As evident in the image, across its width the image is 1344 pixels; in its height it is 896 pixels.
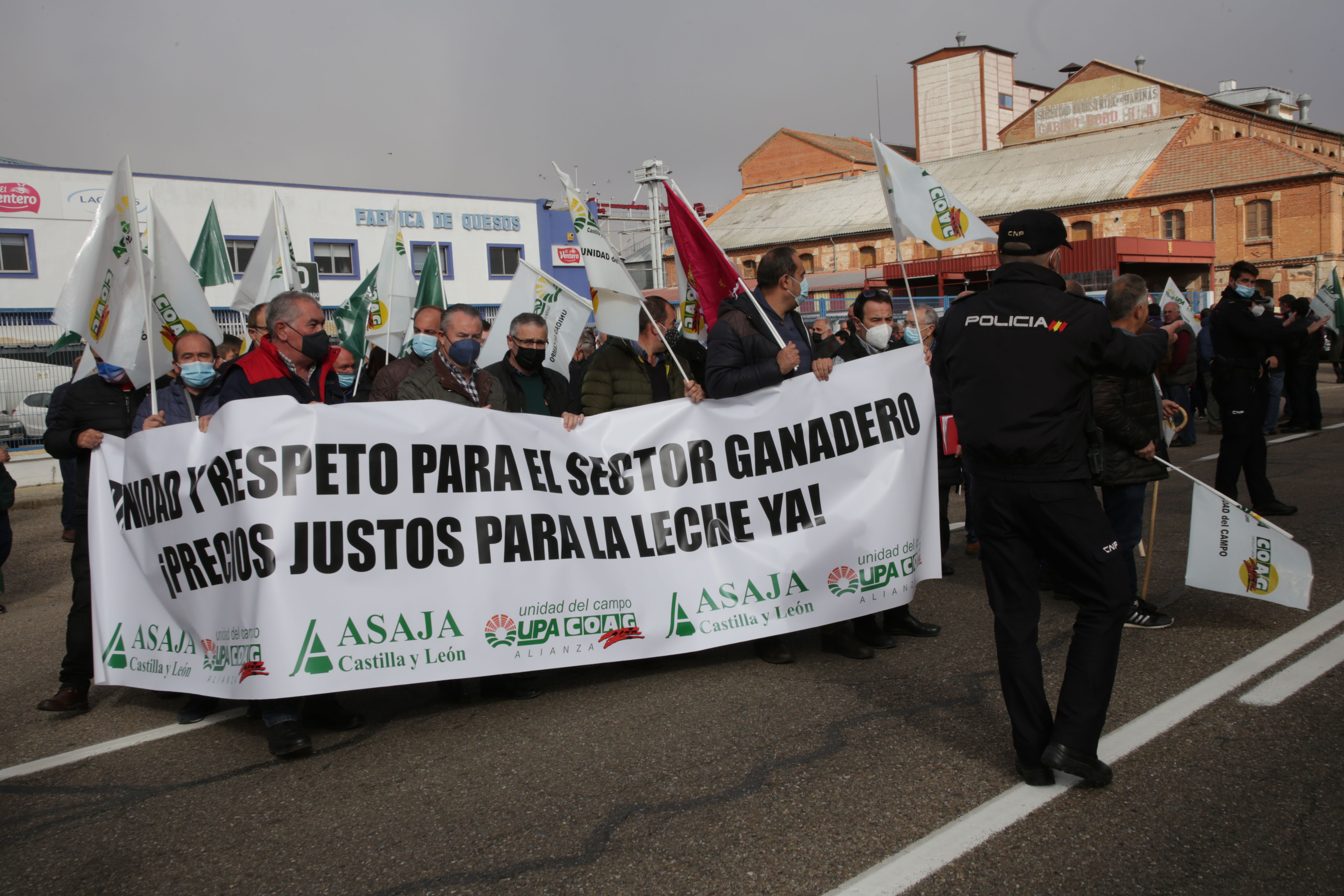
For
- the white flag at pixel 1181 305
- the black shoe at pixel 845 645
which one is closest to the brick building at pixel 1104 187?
the white flag at pixel 1181 305

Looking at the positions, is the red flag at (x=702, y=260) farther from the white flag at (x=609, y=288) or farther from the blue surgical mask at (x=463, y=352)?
the blue surgical mask at (x=463, y=352)

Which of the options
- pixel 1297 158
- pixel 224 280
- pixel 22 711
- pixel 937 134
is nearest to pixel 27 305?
pixel 224 280

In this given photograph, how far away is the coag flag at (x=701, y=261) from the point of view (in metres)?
5.23

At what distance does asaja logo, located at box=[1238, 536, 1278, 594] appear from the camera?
16.1 feet

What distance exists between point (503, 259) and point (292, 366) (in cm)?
3824

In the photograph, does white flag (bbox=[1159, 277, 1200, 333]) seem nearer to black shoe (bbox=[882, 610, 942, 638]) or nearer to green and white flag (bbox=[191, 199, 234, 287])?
black shoe (bbox=[882, 610, 942, 638])

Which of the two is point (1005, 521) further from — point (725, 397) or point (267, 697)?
point (267, 697)

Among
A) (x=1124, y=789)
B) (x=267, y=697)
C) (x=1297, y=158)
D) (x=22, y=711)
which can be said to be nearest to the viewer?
(x=1124, y=789)

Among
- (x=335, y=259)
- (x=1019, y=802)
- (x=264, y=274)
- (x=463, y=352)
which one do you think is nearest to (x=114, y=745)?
(x=463, y=352)

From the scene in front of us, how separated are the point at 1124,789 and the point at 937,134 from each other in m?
67.8

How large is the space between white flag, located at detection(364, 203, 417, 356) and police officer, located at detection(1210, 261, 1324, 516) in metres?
7.50

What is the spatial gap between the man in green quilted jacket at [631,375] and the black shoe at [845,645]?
1476 millimetres

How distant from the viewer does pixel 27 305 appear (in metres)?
31.6

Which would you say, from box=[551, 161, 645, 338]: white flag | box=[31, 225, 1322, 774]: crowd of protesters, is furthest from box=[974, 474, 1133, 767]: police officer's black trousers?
box=[551, 161, 645, 338]: white flag
